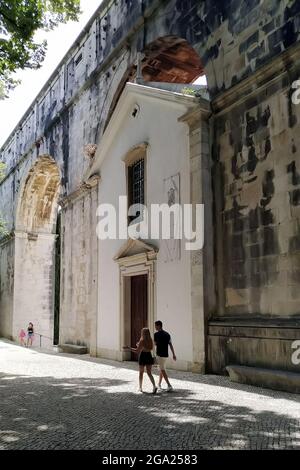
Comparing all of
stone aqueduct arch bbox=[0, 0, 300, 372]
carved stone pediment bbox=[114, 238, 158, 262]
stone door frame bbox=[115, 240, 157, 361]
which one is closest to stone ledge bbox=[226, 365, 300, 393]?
stone aqueduct arch bbox=[0, 0, 300, 372]

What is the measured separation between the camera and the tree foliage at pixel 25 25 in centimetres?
1033

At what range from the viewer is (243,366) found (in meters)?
9.38

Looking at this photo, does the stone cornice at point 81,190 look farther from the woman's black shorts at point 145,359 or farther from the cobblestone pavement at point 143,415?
the woman's black shorts at point 145,359

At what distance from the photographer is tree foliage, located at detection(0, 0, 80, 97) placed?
33.9 feet

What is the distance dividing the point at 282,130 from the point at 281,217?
65.4 inches

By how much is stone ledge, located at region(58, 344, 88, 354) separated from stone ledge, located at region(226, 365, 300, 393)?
8641 mm

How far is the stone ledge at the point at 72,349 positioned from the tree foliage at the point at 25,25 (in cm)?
954

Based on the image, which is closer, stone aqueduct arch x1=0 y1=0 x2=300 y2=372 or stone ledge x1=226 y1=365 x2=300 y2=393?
stone ledge x1=226 y1=365 x2=300 y2=393

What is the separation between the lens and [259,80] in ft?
32.9

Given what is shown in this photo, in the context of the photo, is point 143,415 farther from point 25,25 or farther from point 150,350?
point 25,25

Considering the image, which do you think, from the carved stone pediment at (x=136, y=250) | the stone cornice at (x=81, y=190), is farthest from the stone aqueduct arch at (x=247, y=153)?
the stone cornice at (x=81, y=190)

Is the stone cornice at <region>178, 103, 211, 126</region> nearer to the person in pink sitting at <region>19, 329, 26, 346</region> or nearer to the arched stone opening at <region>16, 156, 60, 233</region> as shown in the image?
the arched stone opening at <region>16, 156, 60, 233</region>

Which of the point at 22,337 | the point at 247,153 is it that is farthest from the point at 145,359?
the point at 22,337
